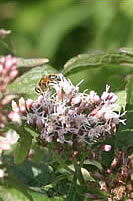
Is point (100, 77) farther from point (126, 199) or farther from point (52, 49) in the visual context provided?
point (126, 199)

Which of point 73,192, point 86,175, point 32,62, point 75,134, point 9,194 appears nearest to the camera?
point 9,194

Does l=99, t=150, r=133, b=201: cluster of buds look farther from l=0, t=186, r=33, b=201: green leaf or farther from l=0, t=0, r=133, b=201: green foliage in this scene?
l=0, t=186, r=33, b=201: green leaf

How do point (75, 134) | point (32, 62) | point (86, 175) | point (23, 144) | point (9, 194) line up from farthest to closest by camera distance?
point (32, 62) → point (86, 175) → point (75, 134) → point (23, 144) → point (9, 194)

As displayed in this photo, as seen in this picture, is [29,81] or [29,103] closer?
[29,103]

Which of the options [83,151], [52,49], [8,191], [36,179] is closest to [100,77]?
[52,49]

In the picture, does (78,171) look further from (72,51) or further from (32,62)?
(72,51)

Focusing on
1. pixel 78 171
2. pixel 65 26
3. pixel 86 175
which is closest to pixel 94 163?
pixel 86 175

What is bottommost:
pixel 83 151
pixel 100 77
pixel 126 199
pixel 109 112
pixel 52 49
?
pixel 126 199
